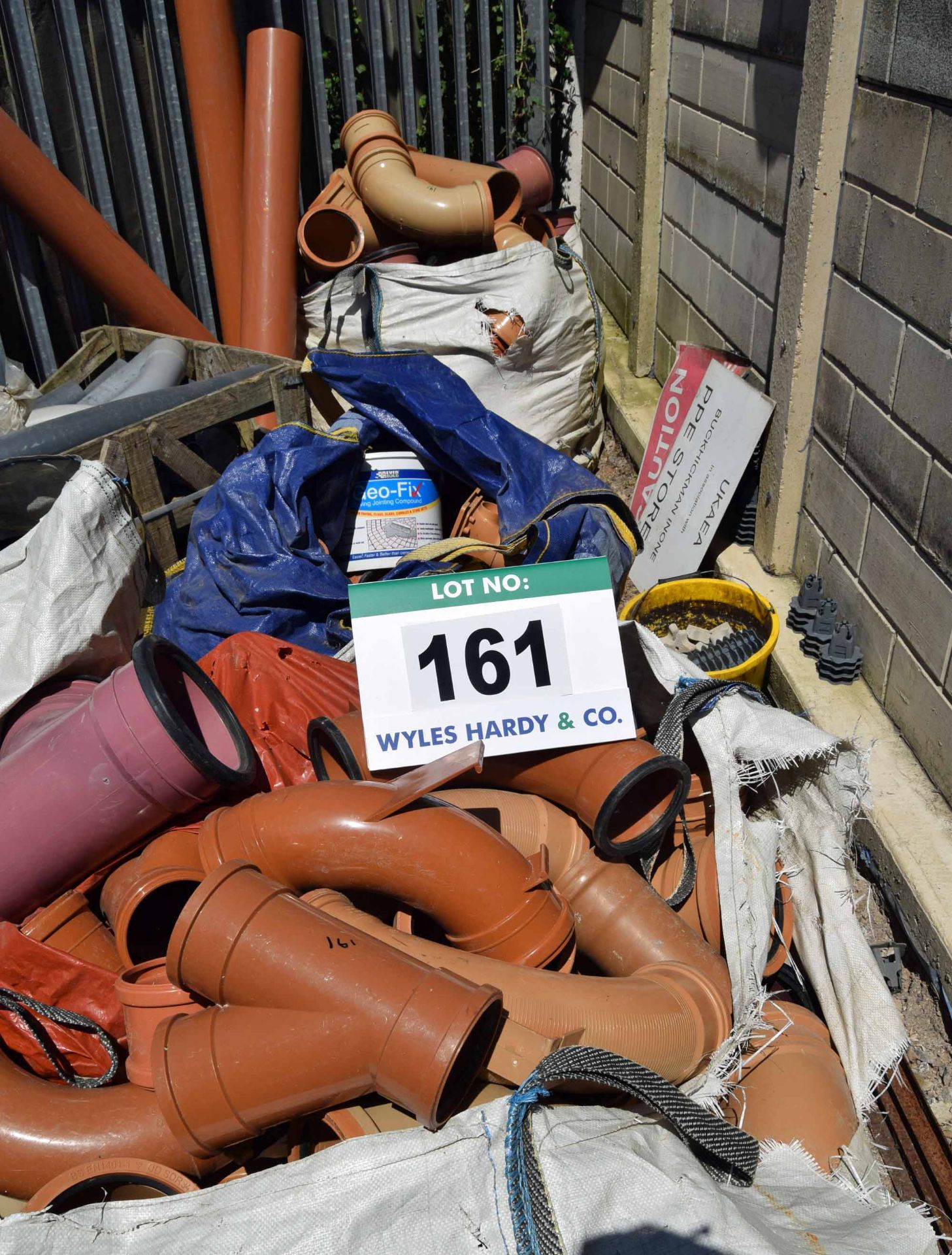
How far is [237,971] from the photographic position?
154 cm

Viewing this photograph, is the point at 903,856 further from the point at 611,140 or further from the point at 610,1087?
the point at 611,140

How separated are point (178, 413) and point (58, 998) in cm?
219

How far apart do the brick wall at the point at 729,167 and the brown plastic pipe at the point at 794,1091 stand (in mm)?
2344

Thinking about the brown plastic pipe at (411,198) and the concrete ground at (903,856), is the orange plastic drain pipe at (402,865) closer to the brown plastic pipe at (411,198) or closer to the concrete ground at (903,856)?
the concrete ground at (903,856)

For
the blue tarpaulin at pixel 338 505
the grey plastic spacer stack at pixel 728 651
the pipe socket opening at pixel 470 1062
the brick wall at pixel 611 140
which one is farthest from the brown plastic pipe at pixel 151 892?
the brick wall at pixel 611 140

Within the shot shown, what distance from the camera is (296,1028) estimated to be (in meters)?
1.48

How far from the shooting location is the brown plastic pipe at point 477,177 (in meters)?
4.67

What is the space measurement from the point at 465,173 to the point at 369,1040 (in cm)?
438

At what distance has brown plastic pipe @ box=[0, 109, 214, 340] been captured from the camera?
412cm

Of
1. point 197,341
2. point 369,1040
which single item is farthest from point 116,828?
point 197,341

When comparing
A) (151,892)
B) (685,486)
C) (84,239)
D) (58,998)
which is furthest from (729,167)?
(58,998)

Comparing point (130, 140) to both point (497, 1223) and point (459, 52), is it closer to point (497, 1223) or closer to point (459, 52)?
point (459, 52)

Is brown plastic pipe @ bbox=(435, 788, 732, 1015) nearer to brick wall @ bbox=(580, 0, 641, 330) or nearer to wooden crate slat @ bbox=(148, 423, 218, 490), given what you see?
wooden crate slat @ bbox=(148, 423, 218, 490)

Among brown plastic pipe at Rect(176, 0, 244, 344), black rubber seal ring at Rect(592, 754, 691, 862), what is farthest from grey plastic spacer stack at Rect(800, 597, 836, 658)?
brown plastic pipe at Rect(176, 0, 244, 344)
